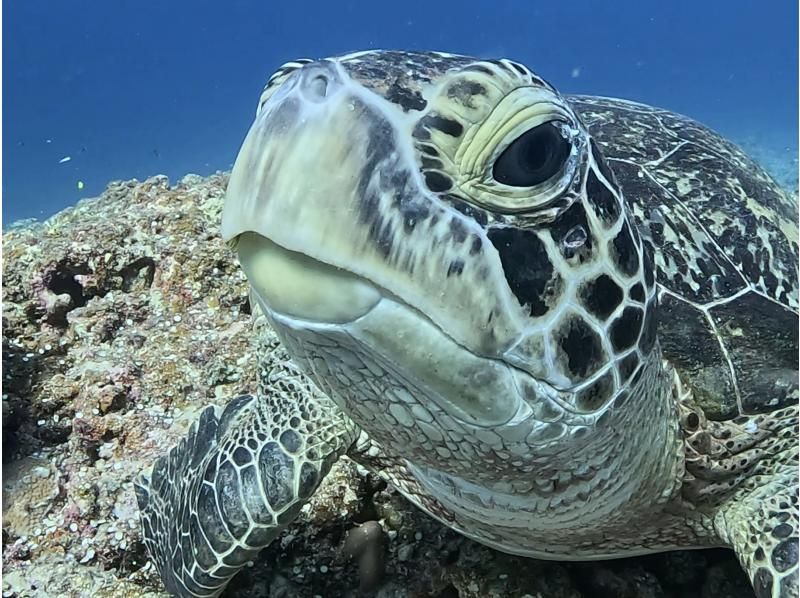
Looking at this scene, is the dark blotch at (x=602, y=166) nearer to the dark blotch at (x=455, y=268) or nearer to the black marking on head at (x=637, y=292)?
the black marking on head at (x=637, y=292)

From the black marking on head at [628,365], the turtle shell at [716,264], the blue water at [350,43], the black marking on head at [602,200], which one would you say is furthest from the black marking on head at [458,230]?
the blue water at [350,43]

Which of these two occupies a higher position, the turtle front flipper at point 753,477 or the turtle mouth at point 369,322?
the turtle mouth at point 369,322

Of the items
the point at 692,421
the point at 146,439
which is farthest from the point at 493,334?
the point at 146,439

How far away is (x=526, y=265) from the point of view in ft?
2.57

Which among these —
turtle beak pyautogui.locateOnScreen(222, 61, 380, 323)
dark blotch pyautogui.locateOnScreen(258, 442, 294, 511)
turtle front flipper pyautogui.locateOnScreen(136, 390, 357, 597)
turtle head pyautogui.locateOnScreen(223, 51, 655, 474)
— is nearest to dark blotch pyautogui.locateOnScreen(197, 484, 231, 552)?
turtle front flipper pyautogui.locateOnScreen(136, 390, 357, 597)

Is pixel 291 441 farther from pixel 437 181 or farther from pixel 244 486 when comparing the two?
pixel 437 181

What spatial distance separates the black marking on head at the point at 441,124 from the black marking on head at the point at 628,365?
1.36 ft

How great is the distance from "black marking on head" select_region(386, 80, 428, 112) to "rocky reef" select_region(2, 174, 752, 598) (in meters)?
1.19

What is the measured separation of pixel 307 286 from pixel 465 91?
0.29 m

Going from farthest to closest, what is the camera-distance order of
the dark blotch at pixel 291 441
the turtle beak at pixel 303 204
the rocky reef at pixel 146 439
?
the rocky reef at pixel 146 439
the dark blotch at pixel 291 441
the turtle beak at pixel 303 204

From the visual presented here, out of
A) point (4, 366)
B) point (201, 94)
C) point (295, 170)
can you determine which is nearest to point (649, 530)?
point (295, 170)

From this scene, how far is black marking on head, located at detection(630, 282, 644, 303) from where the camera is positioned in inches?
36.6

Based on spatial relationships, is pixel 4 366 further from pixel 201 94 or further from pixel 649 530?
pixel 201 94

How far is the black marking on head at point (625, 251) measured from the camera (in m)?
0.91
